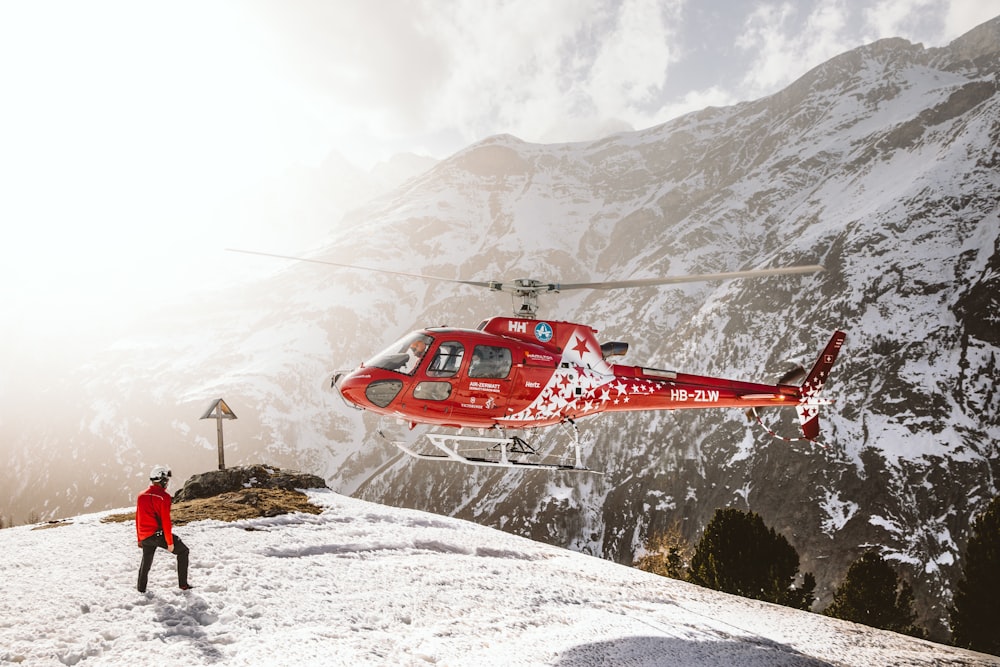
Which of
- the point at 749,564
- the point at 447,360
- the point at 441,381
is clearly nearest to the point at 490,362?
the point at 447,360

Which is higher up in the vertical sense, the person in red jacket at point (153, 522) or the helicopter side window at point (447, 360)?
the helicopter side window at point (447, 360)

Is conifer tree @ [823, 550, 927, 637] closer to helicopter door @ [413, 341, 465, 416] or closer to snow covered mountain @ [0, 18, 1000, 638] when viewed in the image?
snow covered mountain @ [0, 18, 1000, 638]

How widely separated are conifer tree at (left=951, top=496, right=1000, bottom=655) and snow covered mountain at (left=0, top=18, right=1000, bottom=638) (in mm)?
35891

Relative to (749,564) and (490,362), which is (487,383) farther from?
(749,564)

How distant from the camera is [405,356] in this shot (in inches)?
487

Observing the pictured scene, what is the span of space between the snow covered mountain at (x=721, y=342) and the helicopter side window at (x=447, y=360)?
45.9 meters

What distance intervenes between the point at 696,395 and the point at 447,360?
7378mm

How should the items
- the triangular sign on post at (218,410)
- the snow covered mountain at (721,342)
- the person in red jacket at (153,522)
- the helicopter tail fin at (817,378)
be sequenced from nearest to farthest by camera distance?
1. the person in red jacket at (153,522)
2. the helicopter tail fin at (817,378)
3. the triangular sign on post at (218,410)
4. the snow covered mountain at (721,342)

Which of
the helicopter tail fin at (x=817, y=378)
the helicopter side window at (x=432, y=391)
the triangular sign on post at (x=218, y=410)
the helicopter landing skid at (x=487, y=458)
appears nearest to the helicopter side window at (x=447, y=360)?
the helicopter side window at (x=432, y=391)

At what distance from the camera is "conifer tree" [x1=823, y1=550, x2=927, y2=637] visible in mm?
34375

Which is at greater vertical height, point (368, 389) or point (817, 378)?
point (817, 378)

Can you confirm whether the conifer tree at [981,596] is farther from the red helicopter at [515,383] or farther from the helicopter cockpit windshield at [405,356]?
the helicopter cockpit windshield at [405,356]

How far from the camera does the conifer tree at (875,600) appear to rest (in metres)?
34.4

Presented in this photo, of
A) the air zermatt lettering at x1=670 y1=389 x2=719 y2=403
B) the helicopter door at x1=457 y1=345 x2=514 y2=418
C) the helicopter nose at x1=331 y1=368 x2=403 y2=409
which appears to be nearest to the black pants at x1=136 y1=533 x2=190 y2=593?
the helicopter nose at x1=331 y1=368 x2=403 y2=409
